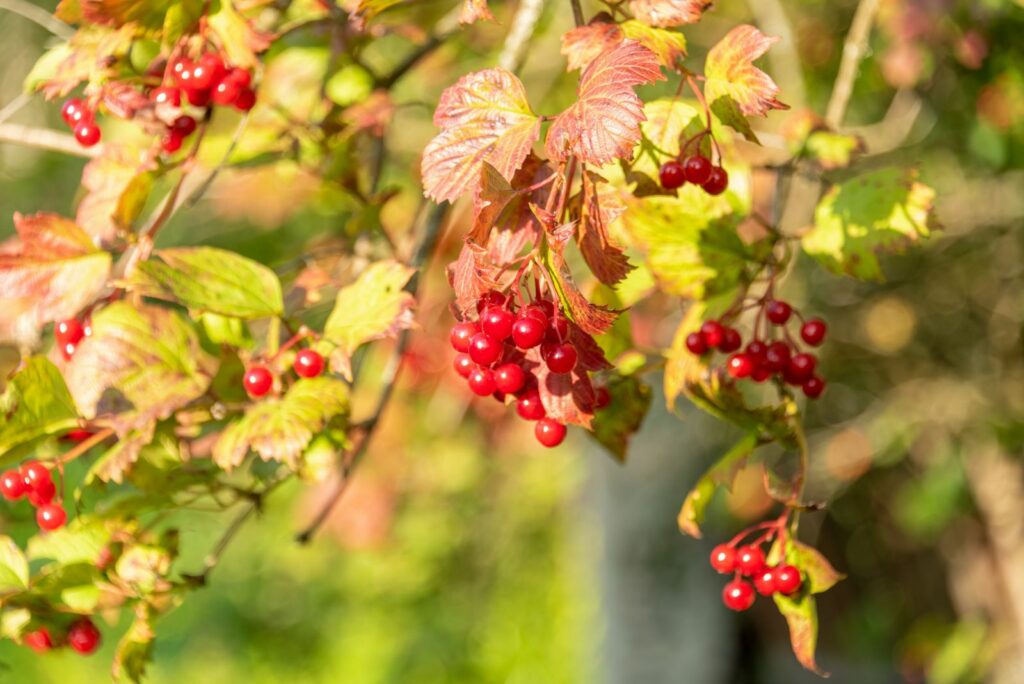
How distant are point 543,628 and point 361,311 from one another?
446cm

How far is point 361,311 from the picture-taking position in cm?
112

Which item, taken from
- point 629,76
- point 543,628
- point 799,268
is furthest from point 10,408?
point 543,628

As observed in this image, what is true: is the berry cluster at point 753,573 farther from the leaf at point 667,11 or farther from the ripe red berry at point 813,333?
the leaf at point 667,11

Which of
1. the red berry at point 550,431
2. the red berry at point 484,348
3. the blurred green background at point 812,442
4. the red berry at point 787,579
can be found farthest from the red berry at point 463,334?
the blurred green background at point 812,442

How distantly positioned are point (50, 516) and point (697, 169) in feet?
2.73

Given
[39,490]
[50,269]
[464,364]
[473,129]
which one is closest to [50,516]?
[39,490]

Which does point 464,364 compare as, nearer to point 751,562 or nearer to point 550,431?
point 550,431

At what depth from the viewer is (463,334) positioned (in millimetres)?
822

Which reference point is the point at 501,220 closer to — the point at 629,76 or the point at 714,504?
the point at 629,76

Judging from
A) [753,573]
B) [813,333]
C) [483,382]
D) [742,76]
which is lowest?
[753,573]

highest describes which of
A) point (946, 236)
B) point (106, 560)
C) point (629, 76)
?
point (629, 76)

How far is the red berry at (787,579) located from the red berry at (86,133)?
933 millimetres

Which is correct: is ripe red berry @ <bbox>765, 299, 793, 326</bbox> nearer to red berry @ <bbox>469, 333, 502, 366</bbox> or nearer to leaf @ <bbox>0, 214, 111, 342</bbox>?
red berry @ <bbox>469, 333, 502, 366</bbox>

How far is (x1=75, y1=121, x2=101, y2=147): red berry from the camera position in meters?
1.21
